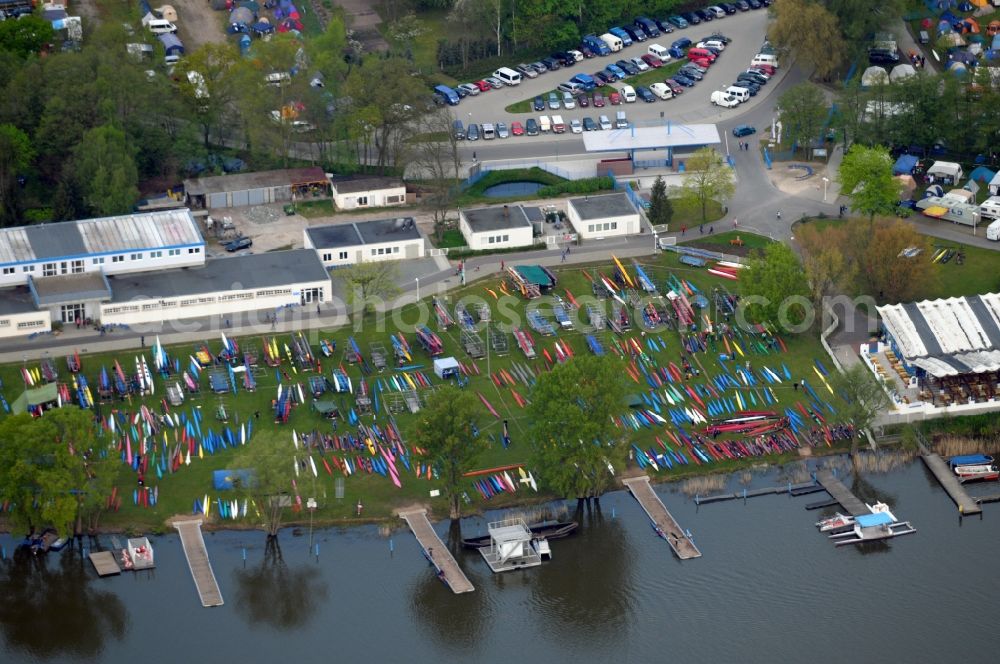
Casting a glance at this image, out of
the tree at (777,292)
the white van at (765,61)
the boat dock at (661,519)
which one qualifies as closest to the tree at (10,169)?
the boat dock at (661,519)

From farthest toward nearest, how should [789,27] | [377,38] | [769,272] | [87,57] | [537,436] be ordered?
[377,38]
[789,27]
[87,57]
[769,272]
[537,436]

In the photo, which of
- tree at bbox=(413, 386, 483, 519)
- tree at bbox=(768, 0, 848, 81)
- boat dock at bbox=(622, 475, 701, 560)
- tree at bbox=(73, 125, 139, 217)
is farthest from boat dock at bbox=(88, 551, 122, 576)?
tree at bbox=(768, 0, 848, 81)

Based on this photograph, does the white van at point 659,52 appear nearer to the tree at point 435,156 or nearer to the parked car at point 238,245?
the tree at point 435,156

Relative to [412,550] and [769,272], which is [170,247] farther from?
[769,272]

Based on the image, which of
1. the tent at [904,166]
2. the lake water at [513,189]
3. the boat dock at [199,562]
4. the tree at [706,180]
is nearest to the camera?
the boat dock at [199,562]

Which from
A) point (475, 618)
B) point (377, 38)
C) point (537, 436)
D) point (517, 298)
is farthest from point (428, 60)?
point (475, 618)

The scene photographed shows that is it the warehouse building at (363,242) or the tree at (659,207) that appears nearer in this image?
the warehouse building at (363,242)
